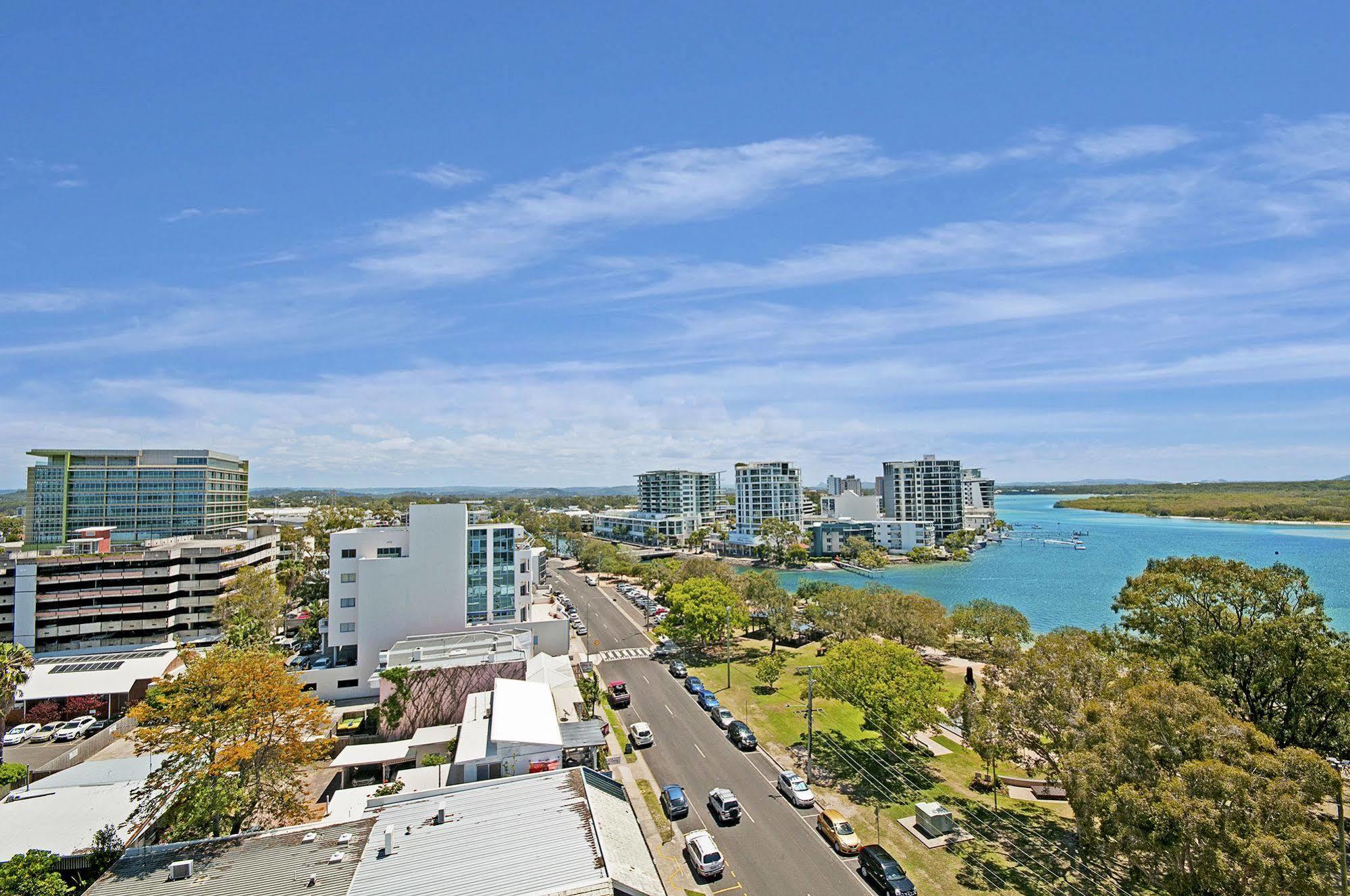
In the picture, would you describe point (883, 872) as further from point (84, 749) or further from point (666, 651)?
point (84, 749)

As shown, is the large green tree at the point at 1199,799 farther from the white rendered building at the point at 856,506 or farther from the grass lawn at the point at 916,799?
the white rendered building at the point at 856,506

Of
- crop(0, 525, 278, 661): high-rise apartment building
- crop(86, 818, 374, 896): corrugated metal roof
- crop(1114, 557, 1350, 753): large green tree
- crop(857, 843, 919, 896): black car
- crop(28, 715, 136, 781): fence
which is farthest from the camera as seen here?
crop(0, 525, 278, 661): high-rise apartment building

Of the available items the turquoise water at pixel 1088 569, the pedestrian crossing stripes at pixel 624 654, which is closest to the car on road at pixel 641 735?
the pedestrian crossing stripes at pixel 624 654

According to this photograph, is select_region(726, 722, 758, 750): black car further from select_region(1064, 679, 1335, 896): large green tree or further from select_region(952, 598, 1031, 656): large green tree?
select_region(952, 598, 1031, 656): large green tree

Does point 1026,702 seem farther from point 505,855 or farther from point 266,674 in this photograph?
point 266,674

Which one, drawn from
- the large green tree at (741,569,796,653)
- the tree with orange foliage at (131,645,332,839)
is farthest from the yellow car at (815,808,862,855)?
the large green tree at (741,569,796,653)

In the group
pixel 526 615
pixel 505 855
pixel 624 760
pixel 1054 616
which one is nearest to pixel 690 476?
pixel 1054 616
